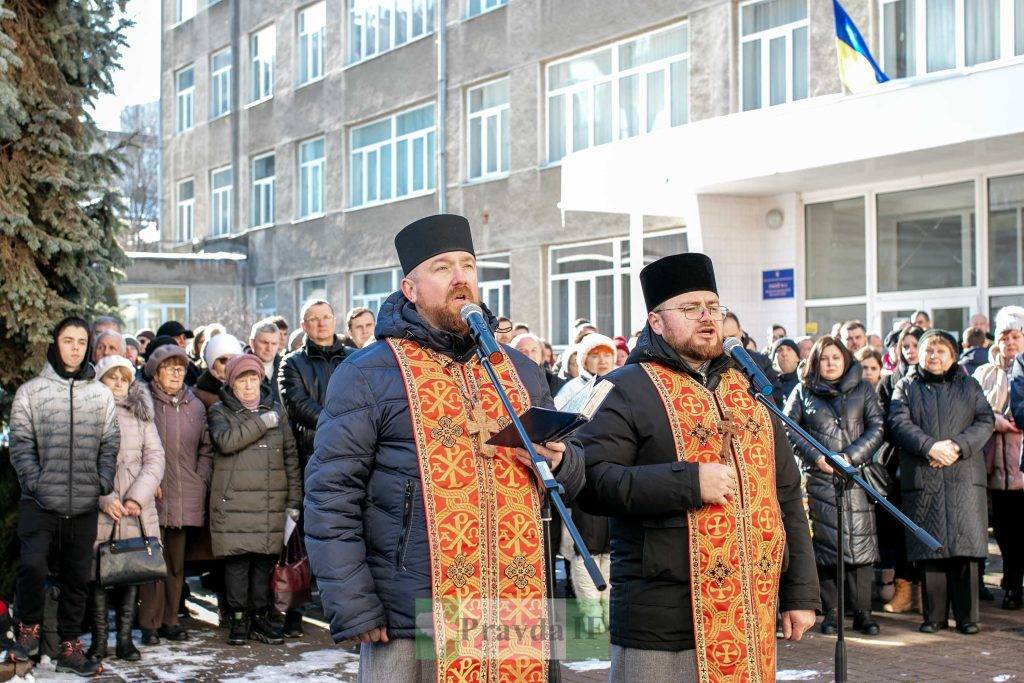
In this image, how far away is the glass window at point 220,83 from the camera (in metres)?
37.1

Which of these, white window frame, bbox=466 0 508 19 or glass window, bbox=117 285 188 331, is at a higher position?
white window frame, bbox=466 0 508 19

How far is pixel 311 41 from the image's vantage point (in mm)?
33312

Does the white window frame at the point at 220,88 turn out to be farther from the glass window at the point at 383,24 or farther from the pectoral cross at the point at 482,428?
the pectoral cross at the point at 482,428

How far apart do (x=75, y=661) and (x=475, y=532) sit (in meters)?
4.89

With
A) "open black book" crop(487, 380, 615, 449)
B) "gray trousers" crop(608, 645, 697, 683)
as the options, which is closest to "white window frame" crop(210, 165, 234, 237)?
"gray trousers" crop(608, 645, 697, 683)

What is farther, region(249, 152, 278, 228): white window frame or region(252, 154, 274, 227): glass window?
region(252, 154, 274, 227): glass window

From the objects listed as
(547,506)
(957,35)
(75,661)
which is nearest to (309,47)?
(957,35)

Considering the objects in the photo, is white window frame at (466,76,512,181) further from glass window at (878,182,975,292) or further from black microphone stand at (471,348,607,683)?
black microphone stand at (471,348,607,683)

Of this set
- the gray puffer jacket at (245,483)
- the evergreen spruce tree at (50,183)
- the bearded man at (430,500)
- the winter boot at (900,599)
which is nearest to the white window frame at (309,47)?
the evergreen spruce tree at (50,183)

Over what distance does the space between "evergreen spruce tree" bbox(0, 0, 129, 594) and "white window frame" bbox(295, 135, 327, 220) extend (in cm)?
2345

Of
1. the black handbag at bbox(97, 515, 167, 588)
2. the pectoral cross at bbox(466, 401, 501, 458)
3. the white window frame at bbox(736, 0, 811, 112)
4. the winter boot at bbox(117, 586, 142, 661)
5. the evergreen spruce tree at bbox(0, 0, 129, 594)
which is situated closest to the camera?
the pectoral cross at bbox(466, 401, 501, 458)

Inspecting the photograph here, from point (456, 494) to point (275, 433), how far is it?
529 centimetres

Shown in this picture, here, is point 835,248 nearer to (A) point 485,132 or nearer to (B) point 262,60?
(A) point 485,132

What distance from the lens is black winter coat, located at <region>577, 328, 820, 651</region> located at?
14.7 ft
